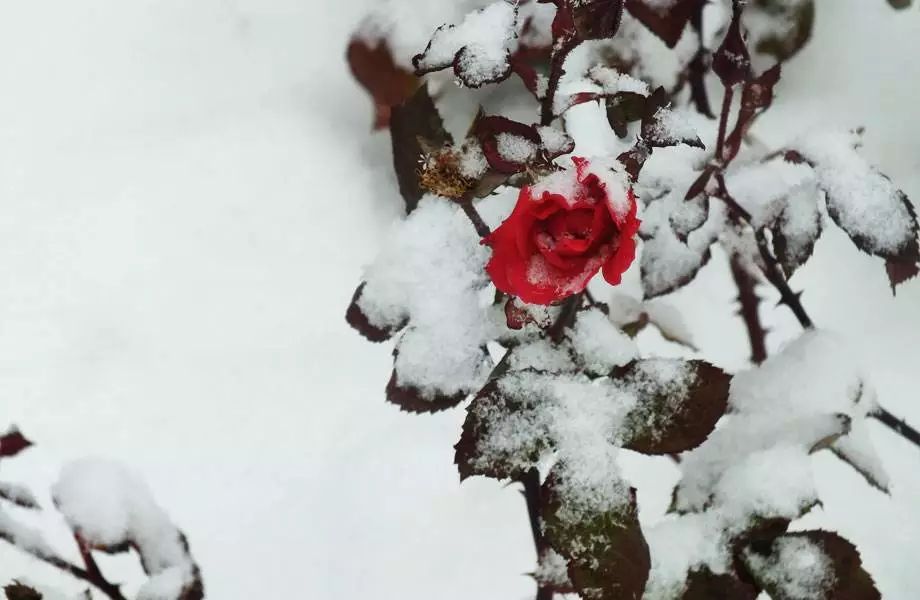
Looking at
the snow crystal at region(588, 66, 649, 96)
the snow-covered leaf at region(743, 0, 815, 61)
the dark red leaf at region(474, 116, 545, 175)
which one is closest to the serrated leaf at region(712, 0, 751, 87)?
the snow crystal at region(588, 66, 649, 96)

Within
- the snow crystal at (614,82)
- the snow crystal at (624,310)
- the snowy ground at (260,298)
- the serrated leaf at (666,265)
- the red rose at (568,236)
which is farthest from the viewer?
the snowy ground at (260,298)

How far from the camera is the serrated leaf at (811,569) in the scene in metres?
0.64

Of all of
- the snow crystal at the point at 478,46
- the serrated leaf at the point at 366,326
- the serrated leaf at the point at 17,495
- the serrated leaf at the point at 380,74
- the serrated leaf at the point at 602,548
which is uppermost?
the serrated leaf at the point at 380,74

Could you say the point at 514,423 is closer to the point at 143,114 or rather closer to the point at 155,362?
→ the point at 155,362

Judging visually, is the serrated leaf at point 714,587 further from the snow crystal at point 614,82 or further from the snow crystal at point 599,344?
the snow crystal at point 614,82

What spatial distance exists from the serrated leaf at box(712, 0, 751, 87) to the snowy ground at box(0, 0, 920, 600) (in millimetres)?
623

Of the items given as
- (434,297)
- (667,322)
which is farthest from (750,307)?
(434,297)

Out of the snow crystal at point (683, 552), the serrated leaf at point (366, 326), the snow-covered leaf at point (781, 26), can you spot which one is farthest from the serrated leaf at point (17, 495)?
the snow-covered leaf at point (781, 26)

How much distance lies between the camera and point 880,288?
1.18m

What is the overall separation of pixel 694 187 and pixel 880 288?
65 cm

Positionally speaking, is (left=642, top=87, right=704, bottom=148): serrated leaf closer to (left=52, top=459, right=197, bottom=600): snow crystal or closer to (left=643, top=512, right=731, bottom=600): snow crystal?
(left=643, top=512, right=731, bottom=600): snow crystal

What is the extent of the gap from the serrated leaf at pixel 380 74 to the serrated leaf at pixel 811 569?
767 millimetres

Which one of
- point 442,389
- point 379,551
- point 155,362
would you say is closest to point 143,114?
point 155,362

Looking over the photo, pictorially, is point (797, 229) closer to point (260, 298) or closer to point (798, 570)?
point (798, 570)
